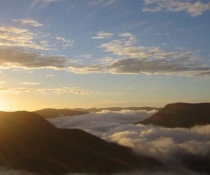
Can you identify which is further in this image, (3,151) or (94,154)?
(94,154)

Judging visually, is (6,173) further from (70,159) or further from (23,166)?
(70,159)

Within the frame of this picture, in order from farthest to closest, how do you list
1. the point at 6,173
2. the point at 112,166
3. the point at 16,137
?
the point at 112,166 → the point at 16,137 → the point at 6,173

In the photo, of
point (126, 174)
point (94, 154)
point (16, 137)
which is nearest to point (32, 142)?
point (16, 137)

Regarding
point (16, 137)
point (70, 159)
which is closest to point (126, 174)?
point (70, 159)

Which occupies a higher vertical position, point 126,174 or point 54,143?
point 54,143

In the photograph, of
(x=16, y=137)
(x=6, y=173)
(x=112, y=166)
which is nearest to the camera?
(x=6, y=173)

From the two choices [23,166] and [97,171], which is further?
[97,171]

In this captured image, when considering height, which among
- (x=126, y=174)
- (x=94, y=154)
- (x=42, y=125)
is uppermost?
(x=42, y=125)

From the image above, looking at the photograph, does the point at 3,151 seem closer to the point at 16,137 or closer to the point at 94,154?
the point at 16,137

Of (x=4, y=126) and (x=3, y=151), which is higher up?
(x=4, y=126)
